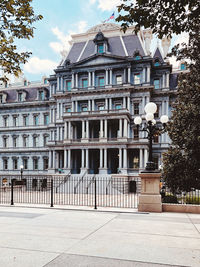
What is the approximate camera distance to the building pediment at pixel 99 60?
40.2m

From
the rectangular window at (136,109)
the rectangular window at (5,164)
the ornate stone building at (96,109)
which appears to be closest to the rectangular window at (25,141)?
the ornate stone building at (96,109)

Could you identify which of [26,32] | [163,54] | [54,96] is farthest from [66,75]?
[26,32]

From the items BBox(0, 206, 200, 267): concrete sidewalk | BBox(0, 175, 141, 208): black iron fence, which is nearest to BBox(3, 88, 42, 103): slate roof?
BBox(0, 175, 141, 208): black iron fence

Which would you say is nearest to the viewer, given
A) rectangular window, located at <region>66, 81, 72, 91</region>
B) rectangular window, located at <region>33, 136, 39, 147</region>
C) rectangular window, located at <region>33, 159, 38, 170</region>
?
rectangular window, located at <region>66, 81, 72, 91</region>

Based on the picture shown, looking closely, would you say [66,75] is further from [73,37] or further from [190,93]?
[190,93]

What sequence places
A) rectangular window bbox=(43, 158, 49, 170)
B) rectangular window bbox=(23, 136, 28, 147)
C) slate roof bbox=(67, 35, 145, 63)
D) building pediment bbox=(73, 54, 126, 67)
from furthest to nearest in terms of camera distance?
rectangular window bbox=(23, 136, 28, 147) → rectangular window bbox=(43, 158, 49, 170) → slate roof bbox=(67, 35, 145, 63) → building pediment bbox=(73, 54, 126, 67)

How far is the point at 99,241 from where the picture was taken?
6535 millimetres

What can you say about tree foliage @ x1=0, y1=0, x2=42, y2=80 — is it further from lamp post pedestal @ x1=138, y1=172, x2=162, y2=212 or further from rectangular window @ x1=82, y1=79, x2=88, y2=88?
rectangular window @ x1=82, y1=79, x2=88, y2=88

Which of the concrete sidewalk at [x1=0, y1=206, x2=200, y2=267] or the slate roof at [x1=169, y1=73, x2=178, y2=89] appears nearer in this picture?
the concrete sidewalk at [x1=0, y1=206, x2=200, y2=267]

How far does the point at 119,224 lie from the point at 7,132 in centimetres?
4513

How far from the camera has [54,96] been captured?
43.9 m

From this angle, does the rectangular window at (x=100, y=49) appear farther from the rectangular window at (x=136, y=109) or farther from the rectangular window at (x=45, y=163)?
the rectangular window at (x=45, y=163)

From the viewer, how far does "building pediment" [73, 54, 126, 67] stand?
40.2 m

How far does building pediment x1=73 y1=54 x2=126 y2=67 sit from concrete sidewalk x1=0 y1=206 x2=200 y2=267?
33.9 m
